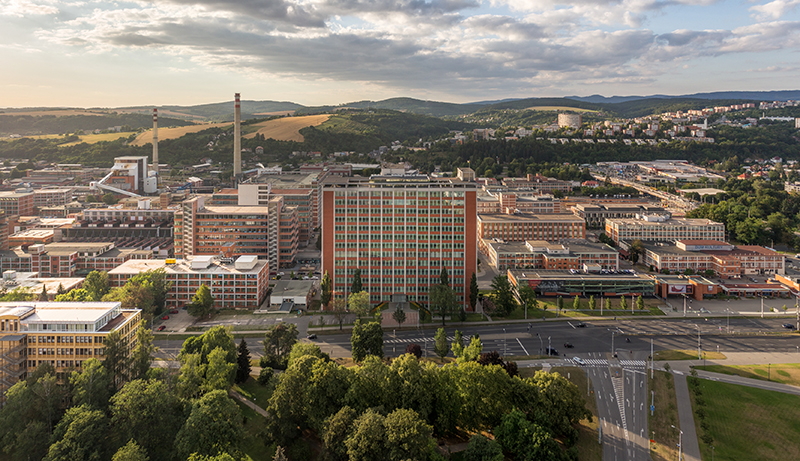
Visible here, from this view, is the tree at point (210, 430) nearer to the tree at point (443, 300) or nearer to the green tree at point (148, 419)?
the green tree at point (148, 419)

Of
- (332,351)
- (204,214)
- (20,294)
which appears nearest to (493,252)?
(332,351)

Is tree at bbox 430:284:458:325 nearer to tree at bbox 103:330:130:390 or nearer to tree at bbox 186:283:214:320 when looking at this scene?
tree at bbox 186:283:214:320

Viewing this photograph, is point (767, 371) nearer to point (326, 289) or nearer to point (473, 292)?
point (473, 292)

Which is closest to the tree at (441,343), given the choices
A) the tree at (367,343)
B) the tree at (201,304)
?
the tree at (367,343)

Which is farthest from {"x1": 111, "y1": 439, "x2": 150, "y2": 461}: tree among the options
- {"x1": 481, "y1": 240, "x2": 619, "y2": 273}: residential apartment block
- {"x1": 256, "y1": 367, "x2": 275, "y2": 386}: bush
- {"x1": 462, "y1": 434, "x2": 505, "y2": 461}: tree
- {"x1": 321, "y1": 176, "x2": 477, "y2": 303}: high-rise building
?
{"x1": 481, "y1": 240, "x2": 619, "y2": 273}: residential apartment block

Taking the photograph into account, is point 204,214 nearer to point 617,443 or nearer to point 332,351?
point 332,351
